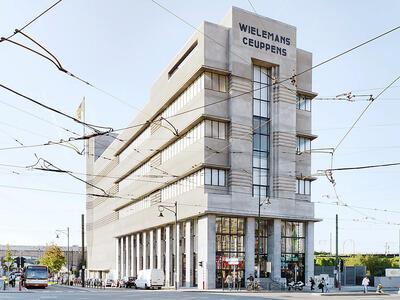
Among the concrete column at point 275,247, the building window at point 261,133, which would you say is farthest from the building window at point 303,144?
the concrete column at point 275,247

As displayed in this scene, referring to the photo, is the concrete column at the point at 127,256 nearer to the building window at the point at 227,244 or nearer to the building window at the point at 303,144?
the building window at the point at 227,244

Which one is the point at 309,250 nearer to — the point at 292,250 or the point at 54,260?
Result: the point at 292,250

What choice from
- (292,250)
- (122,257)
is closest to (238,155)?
(292,250)

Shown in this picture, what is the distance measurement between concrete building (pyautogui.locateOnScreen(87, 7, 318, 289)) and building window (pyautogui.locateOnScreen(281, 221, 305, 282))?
0.11m

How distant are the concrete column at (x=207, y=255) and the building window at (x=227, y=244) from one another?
42.3 inches

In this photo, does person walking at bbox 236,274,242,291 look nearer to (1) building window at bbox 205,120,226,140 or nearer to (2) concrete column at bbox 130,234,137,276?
(1) building window at bbox 205,120,226,140

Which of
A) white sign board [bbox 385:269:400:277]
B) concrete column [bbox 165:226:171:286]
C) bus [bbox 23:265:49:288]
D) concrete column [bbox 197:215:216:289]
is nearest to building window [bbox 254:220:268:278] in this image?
concrete column [bbox 197:215:216:289]

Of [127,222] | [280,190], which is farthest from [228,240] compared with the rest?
[127,222]

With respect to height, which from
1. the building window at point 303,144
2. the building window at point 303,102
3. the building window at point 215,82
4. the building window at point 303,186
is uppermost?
the building window at point 215,82

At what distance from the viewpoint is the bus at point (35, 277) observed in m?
58.8

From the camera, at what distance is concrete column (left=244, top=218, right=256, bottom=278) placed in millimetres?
58531

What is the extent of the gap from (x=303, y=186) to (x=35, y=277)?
30857 mm

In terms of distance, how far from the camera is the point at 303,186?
6512cm

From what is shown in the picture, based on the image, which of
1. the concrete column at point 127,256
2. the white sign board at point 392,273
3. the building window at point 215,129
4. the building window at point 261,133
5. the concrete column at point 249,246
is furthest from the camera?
the concrete column at point 127,256
